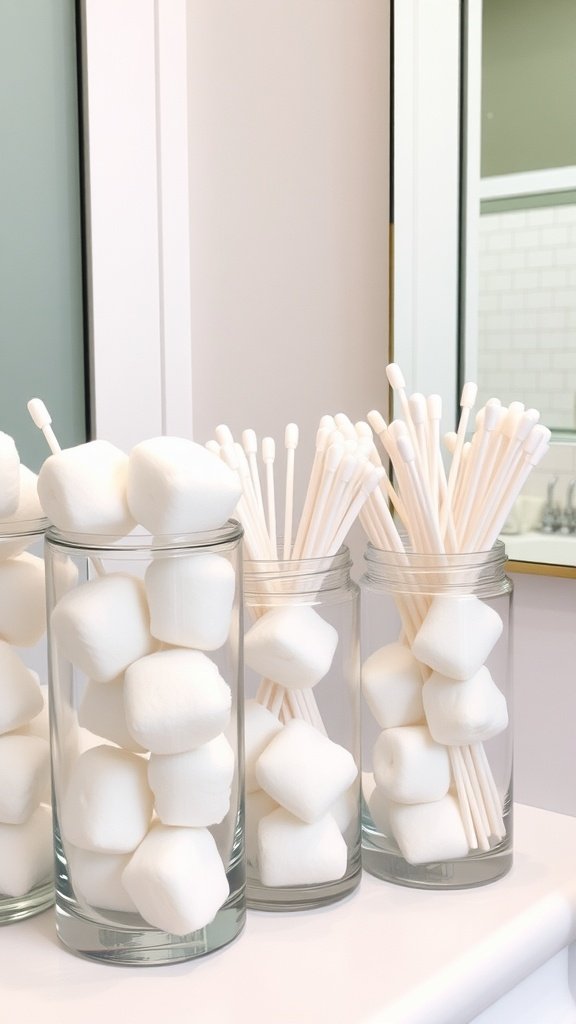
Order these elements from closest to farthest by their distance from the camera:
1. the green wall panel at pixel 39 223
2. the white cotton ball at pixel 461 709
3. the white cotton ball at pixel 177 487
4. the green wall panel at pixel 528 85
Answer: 1. the white cotton ball at pixel 177 487
2. the white cotton ball at pixel 461 709
3. the green wall panel at pixel 528 85
4. the green wall panel at pixel 39 223

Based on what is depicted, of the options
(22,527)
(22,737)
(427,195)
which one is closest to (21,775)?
(22,737)

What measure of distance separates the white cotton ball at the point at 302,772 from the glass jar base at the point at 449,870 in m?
0.07

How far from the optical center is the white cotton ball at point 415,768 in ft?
1.84

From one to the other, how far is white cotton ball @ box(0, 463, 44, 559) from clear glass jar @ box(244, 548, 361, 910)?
115 mm

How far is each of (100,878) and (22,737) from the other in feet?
0.31

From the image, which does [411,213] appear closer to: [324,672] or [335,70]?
[335,70]

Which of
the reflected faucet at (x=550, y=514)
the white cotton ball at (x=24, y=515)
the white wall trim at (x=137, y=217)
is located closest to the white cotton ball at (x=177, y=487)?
the white cotton ball at (x=24, y=515)

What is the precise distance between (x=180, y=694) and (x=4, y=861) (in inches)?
6.3

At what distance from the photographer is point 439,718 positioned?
1.84 feet

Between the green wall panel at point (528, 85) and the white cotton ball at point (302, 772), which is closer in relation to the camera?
the white cotton ball at point (302, 772)

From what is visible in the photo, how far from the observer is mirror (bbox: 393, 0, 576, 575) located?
0.77 m

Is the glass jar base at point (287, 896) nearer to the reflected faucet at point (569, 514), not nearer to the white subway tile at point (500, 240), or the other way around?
the reflected faucet at point (569, 514)

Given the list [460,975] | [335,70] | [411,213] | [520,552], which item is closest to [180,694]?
[460,975]

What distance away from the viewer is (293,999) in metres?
0.47
